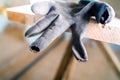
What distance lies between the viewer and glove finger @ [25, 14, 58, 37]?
37 cm

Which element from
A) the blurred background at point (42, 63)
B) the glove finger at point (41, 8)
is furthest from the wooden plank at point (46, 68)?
the glove finger at point (41, 8)

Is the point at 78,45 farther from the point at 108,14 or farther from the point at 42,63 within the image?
the point at 42,63

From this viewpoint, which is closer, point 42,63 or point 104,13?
point 104,13

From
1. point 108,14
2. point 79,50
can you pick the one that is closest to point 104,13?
point 108,14

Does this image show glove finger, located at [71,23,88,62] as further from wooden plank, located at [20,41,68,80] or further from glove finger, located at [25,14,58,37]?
wooden plank, located at [20,41,68,80]

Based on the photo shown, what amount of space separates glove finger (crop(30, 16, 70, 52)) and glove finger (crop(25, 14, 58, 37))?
18 mm

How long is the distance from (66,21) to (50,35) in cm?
7

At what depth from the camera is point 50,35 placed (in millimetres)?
355

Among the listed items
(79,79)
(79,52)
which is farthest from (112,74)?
(79,52)

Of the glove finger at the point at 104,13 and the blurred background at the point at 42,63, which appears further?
the blurred background at the point at 42,63

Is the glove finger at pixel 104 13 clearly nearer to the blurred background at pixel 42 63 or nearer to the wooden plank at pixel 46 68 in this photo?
the blurred background at pixel 42 63

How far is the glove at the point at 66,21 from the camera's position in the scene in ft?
1.17

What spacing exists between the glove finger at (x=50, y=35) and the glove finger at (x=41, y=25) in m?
0.02

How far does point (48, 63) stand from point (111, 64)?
0.46 m
